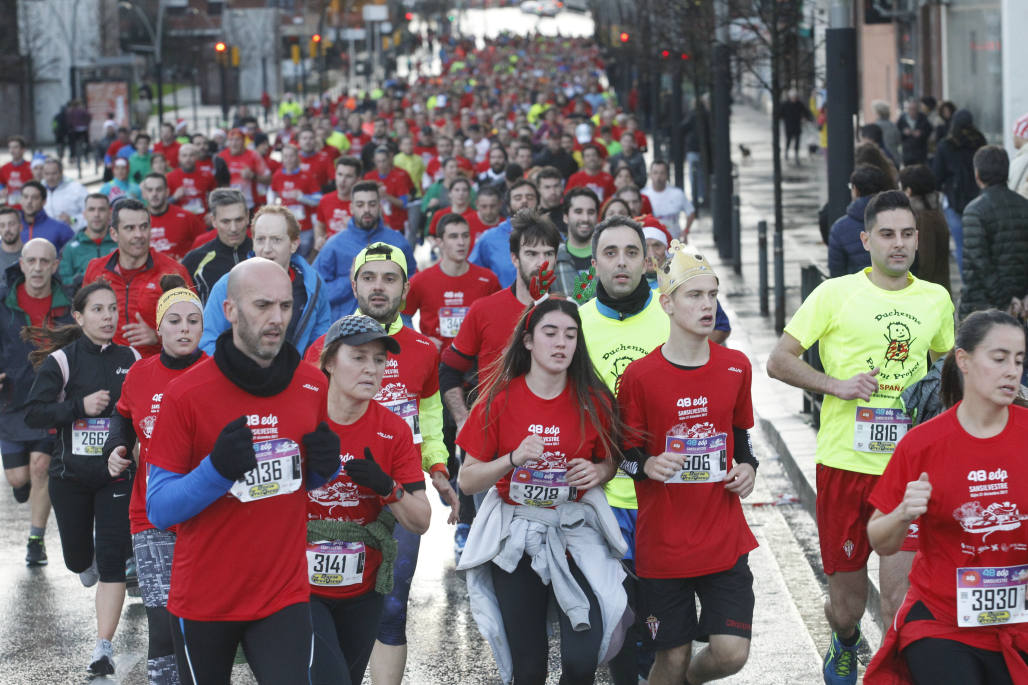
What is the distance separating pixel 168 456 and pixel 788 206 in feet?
82.0

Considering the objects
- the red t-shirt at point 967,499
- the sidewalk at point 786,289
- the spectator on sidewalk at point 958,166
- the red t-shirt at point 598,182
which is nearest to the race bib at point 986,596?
the red t-shirt at point 967,499

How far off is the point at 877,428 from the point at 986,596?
1804 mm

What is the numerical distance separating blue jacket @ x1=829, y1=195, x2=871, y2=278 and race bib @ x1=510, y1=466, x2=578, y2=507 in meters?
3.56

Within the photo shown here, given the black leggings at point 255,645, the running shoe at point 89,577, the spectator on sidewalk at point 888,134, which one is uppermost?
the spectator on sidewalk at point 888,134

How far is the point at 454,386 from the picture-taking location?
8.23 metres

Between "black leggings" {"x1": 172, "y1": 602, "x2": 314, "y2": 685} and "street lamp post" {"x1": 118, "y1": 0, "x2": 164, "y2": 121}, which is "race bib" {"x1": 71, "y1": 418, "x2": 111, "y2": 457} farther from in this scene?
"street lamp post" {"x1": 118, "y1": 0, "x2": 164, "y2": 121}

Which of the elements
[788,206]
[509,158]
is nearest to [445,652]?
[509,158]

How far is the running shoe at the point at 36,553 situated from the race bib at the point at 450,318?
102 inches

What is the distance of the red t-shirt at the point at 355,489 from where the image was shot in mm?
5836

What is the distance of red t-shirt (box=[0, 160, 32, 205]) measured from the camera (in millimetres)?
21656

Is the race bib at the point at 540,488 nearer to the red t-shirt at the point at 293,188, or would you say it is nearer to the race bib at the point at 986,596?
the race bib at the point at 986,596

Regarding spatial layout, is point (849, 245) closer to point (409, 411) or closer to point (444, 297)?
point (444, 297)

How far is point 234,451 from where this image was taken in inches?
192

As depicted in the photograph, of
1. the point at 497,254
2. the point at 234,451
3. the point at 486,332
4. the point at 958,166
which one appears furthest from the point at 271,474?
the point at 958,166
